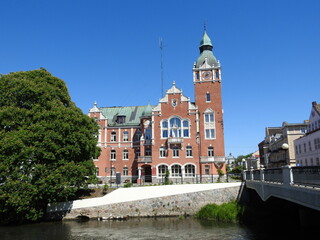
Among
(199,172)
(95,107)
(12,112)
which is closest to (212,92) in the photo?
(199,172)

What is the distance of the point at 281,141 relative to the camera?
185 feet

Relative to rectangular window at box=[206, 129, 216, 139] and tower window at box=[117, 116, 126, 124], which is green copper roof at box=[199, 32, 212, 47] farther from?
tower window at box=[117, 116, 126, 124]

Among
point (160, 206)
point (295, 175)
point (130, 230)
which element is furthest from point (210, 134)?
point (295, 175)

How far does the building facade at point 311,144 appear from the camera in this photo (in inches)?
1467

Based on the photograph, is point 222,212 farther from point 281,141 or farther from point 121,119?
point 281,141

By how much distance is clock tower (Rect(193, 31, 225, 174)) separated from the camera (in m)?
43.9

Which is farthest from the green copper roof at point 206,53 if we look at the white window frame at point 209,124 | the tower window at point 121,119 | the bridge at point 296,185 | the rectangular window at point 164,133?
the bridge at point 296,185

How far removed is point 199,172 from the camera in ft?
144

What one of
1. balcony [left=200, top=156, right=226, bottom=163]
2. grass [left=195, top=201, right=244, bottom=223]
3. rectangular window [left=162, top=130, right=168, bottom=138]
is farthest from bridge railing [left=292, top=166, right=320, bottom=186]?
rectangular window [left=162, top=130, right=168, bottom=138]

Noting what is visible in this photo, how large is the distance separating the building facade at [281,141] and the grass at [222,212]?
12887 mm

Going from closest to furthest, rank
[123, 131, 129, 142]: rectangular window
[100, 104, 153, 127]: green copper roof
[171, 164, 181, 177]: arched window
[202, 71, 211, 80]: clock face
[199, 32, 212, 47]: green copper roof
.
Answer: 1. [171, 164, 181, 177]: arched window
2. [202, 71, 211, 80]: clock face
3. [199, 32, 212, 47]: green copper roof
4. [123, 131, 129, 142]: rectangular window
5. [100, 104, 153, 127]: green copper roof

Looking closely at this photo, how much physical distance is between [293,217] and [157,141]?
940 inches

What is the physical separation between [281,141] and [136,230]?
41.9m

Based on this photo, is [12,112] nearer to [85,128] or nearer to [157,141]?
[85,128]
